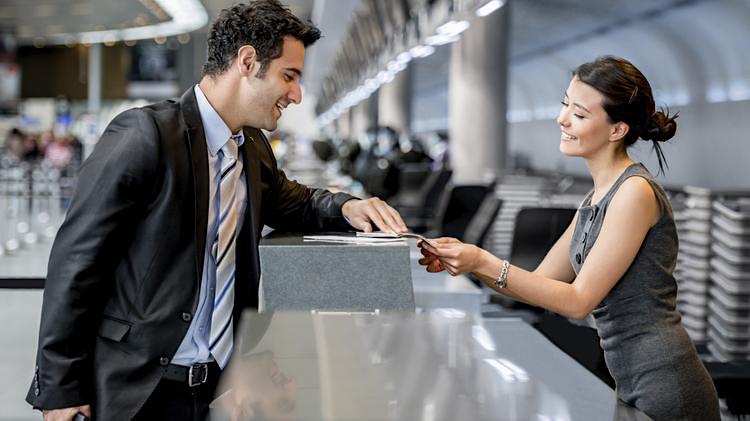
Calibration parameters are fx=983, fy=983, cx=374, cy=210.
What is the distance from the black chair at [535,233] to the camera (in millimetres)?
5445

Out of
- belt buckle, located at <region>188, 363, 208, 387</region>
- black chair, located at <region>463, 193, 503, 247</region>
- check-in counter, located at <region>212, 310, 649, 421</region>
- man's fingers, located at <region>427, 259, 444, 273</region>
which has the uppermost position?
man's fingers, located at <region>427, 259, 444, 273</region>

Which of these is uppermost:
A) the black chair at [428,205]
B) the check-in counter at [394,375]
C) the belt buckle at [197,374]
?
the check-in counter at [394,375]

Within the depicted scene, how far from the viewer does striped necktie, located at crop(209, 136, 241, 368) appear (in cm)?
228

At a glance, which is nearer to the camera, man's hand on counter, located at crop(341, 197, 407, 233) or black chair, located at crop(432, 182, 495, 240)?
man's hand on counter, located at crop(341, 197, 407, 233)

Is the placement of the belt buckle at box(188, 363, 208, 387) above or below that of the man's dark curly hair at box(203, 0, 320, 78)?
below

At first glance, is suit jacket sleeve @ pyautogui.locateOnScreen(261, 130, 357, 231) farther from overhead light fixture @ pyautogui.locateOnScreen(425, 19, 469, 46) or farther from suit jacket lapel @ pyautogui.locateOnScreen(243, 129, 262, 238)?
overhead light fixture @ pyautogui.locateOnScreen(425, 19, 469, 46)

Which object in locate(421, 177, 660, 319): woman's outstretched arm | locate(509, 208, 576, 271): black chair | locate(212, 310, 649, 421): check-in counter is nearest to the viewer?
locate(212, 310, 649, 421): check-in counter

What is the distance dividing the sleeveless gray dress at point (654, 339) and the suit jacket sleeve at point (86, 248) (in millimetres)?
1145

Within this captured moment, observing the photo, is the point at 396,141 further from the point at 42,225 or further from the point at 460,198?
the point at 460,198

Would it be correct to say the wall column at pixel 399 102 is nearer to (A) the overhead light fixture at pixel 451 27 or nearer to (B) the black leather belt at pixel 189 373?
(A) the overhead light fixture at pixel 451 27

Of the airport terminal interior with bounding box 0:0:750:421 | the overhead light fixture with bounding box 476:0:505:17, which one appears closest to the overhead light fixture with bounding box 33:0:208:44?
the airport terminal interior with bounding box 0:0:750:421

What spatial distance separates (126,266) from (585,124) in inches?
46.6

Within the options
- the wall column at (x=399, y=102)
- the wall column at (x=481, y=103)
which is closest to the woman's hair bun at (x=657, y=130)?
the wall column at (x=481, y=103)

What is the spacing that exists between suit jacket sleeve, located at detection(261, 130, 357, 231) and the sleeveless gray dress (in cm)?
70
